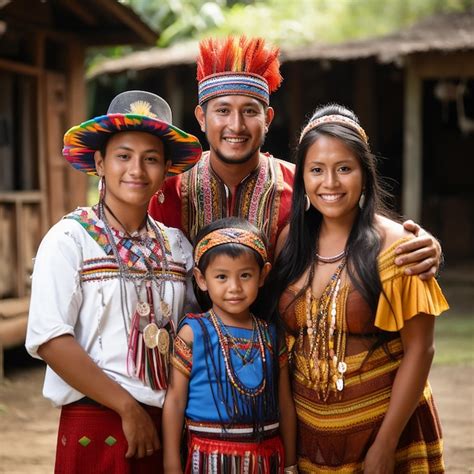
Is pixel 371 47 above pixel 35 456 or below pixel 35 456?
above

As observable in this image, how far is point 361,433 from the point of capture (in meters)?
2.98

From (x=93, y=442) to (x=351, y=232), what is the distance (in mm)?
1175

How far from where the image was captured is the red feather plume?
3521mm

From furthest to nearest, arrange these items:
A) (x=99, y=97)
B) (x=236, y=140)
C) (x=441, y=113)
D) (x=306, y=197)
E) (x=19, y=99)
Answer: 1. (x=99, y=97)
2. (x=441, y=113)
3. (x=19, y=99)
4. (x=236, y=140)
5. (x=306, y=197)

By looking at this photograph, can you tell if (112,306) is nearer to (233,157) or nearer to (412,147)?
(233,157)

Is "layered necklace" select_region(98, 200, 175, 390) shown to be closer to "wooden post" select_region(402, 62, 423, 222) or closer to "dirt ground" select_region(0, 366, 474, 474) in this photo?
"dirt ground" select_region(0, 366, 474, 474)

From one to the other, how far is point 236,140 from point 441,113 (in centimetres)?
1251

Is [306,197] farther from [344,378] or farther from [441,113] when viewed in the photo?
[441,113]

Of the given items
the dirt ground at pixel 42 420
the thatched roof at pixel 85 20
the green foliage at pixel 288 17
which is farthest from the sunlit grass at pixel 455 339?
the green foliage at pixel 288 17

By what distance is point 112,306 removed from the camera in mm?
2863

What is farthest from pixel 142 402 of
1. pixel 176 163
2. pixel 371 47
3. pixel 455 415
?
pixel 371 47

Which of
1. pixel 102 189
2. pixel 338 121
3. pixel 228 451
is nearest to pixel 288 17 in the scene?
pixel 338 121

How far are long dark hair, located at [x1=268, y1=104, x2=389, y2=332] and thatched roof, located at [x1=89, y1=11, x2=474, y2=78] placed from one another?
816 cm

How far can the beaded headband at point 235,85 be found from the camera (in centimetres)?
348
